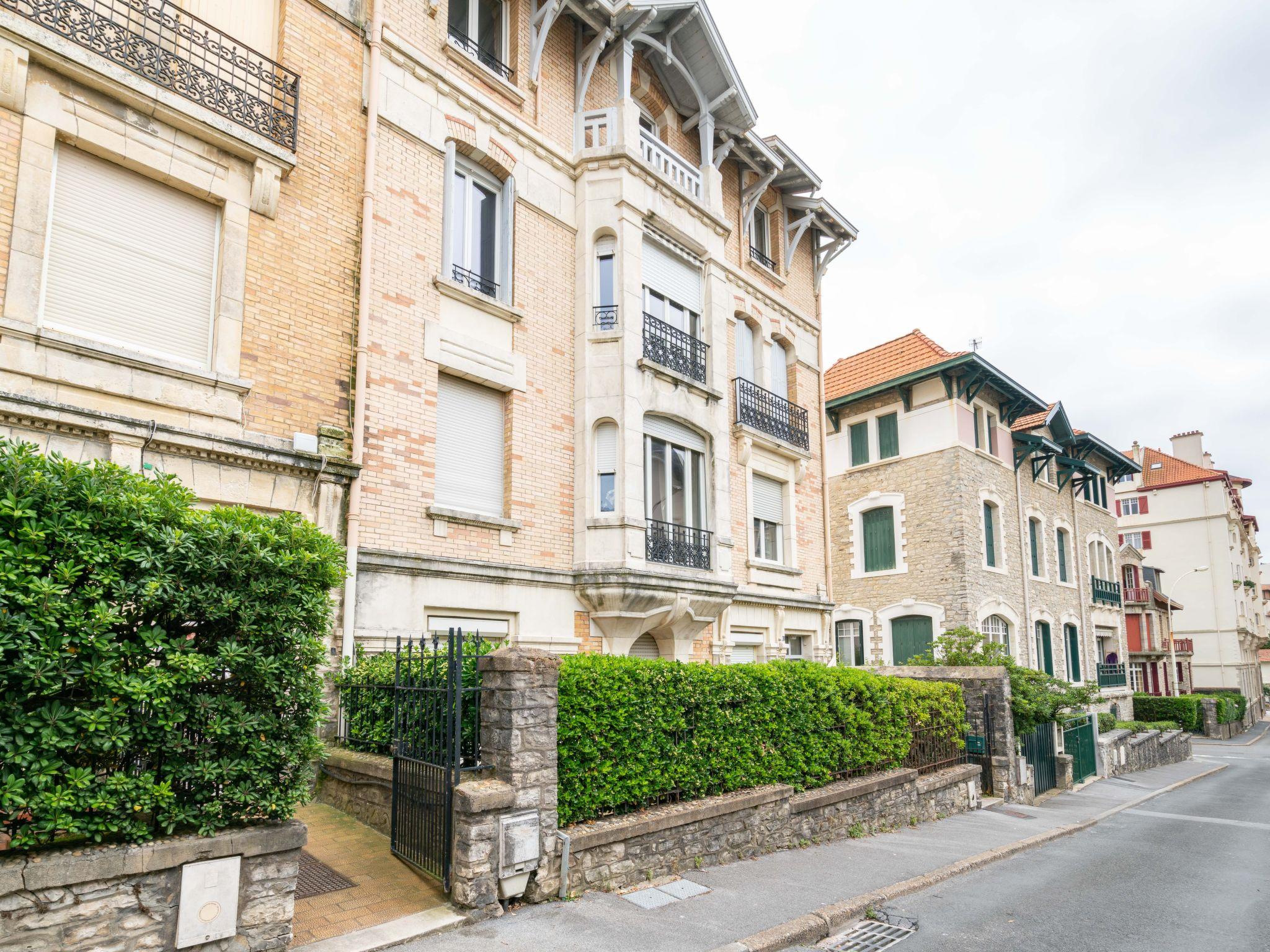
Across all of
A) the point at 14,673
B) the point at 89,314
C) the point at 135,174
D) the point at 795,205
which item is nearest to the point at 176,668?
the point at 14,673

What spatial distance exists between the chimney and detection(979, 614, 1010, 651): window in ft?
129

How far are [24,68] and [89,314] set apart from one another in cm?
229

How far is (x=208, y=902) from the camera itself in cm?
500

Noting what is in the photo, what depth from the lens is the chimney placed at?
55031 millimetres

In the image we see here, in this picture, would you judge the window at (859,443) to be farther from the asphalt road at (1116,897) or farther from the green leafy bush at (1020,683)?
the asphalt road at (1116,897)

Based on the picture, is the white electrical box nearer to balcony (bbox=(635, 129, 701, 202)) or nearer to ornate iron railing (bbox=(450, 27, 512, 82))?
ornate iron railing (bbox=(450, 27, 512, 82))

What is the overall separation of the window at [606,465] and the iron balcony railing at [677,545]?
79cm

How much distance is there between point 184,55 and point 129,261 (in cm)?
261

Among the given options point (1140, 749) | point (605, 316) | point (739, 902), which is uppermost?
point (605, 316)

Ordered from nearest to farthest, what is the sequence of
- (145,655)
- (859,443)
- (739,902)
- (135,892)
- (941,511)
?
(135,892) → (145,655) → (739,902) → (941,511) → (859,443)

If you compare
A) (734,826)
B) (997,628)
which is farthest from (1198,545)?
(734,826)

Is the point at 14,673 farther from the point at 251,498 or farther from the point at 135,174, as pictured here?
the point at 135,174

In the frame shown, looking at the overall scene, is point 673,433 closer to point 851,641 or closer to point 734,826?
point 734,826

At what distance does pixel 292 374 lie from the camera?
31.3 feet
